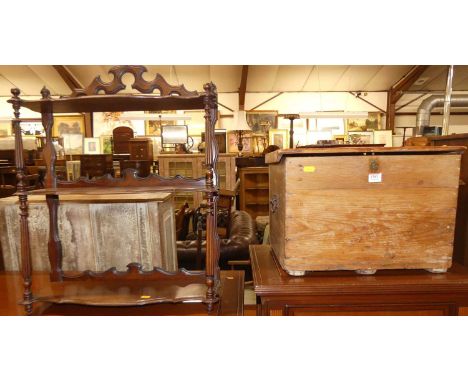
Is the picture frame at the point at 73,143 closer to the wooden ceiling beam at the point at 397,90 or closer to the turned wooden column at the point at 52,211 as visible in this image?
the turned wooden column at the point at 52,211

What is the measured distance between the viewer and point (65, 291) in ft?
4.07

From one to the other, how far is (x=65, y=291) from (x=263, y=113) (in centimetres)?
763

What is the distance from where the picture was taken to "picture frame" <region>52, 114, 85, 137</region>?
27.3 feet

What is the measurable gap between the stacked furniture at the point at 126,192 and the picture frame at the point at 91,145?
762 centimetres

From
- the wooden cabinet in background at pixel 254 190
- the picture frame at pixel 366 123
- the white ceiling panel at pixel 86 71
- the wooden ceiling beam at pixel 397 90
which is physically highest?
the white ceiling panel at pixel 86 71

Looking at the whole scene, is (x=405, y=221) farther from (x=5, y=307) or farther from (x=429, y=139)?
(x=5, y=307)

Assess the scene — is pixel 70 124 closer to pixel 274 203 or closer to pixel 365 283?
pixel 274 203

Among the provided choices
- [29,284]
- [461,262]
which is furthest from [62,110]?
[461,262]

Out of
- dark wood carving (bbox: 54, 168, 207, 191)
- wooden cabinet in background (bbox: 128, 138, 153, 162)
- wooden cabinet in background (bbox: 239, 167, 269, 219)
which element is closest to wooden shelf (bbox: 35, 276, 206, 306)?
dark wood carving (bbox: 54, 168, 207, 191)

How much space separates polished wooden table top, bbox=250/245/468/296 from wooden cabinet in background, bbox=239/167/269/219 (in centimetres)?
517

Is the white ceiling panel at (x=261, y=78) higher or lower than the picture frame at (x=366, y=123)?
higher

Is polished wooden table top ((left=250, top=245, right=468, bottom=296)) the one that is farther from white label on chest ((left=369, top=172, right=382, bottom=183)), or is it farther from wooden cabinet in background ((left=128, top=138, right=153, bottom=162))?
wooden cabinet in background ((left=128, top=138, right=153, bottom=162))

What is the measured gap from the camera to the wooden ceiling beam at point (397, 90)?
743 cm

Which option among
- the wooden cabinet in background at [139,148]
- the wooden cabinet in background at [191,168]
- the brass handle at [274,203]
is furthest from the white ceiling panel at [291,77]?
the brass handle at [274,203]
